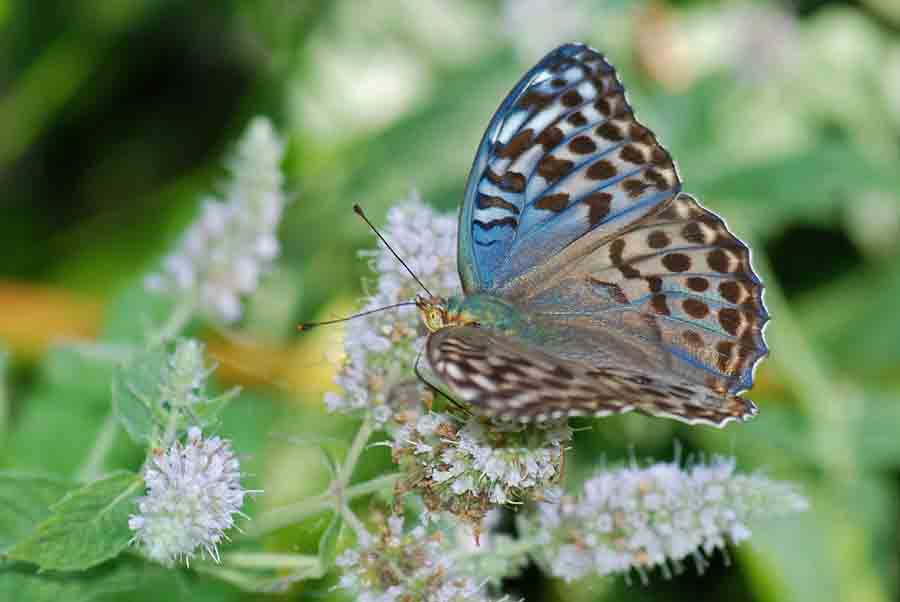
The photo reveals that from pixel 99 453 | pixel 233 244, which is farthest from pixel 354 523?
pixel 233 244

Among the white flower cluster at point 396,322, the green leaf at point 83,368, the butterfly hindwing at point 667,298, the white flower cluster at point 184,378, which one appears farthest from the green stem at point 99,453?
the butterfly hindwing at point 667,298

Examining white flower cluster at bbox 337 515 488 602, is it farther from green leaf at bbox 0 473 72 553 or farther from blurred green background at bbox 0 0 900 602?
blurred green background at bbox 0 0 900 602

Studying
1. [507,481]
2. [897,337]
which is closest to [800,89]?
[897,337]

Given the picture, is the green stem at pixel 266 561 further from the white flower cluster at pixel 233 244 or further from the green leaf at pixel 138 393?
the white flower cluster at pixel 233 244

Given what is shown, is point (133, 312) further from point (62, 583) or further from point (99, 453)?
point (62, 583)

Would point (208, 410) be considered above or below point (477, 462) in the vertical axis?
above

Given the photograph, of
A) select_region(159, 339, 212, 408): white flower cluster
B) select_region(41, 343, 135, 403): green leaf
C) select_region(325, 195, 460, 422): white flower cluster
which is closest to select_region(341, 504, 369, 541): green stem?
select_region(325, 195, 460, 422): white flower cluster

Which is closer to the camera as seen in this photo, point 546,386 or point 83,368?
point 546,386
